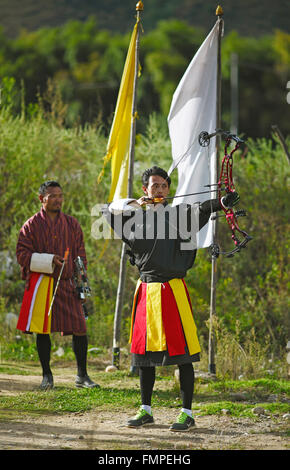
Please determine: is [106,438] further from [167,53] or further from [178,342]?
[167,53]

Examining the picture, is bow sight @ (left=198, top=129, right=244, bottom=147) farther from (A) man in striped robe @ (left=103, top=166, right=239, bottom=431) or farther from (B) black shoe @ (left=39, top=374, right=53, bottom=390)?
(B) black shoe @ (left=39, top=374, right=53, bottom=390)

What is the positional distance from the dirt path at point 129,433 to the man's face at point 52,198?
1.77m

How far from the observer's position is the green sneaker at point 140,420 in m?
4.73

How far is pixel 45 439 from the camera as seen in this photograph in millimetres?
4449

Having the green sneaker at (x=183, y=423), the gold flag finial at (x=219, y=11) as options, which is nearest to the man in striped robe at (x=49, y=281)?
the green sneaker at (x=183, y=423)

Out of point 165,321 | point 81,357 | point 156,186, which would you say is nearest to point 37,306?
point 81,357

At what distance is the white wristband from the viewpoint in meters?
5.93

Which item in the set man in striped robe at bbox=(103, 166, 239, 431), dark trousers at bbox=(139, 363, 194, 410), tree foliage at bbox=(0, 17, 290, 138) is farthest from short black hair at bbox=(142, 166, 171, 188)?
tree foliage at bbox=(0, 17, 290, 138)

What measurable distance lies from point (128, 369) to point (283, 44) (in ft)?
106

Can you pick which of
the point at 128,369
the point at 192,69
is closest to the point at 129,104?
the point at 192,69

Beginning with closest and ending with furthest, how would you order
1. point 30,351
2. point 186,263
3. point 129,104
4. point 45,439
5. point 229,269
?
1. point 45,439
2. point 186,263
3. point 129,104
4. point 30,351
5. point 229,269

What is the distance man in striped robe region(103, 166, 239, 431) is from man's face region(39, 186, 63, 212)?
1.32 m

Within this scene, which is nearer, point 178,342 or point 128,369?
point 178,342

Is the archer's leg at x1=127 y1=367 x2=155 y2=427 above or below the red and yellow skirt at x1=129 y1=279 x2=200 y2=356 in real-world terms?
below
